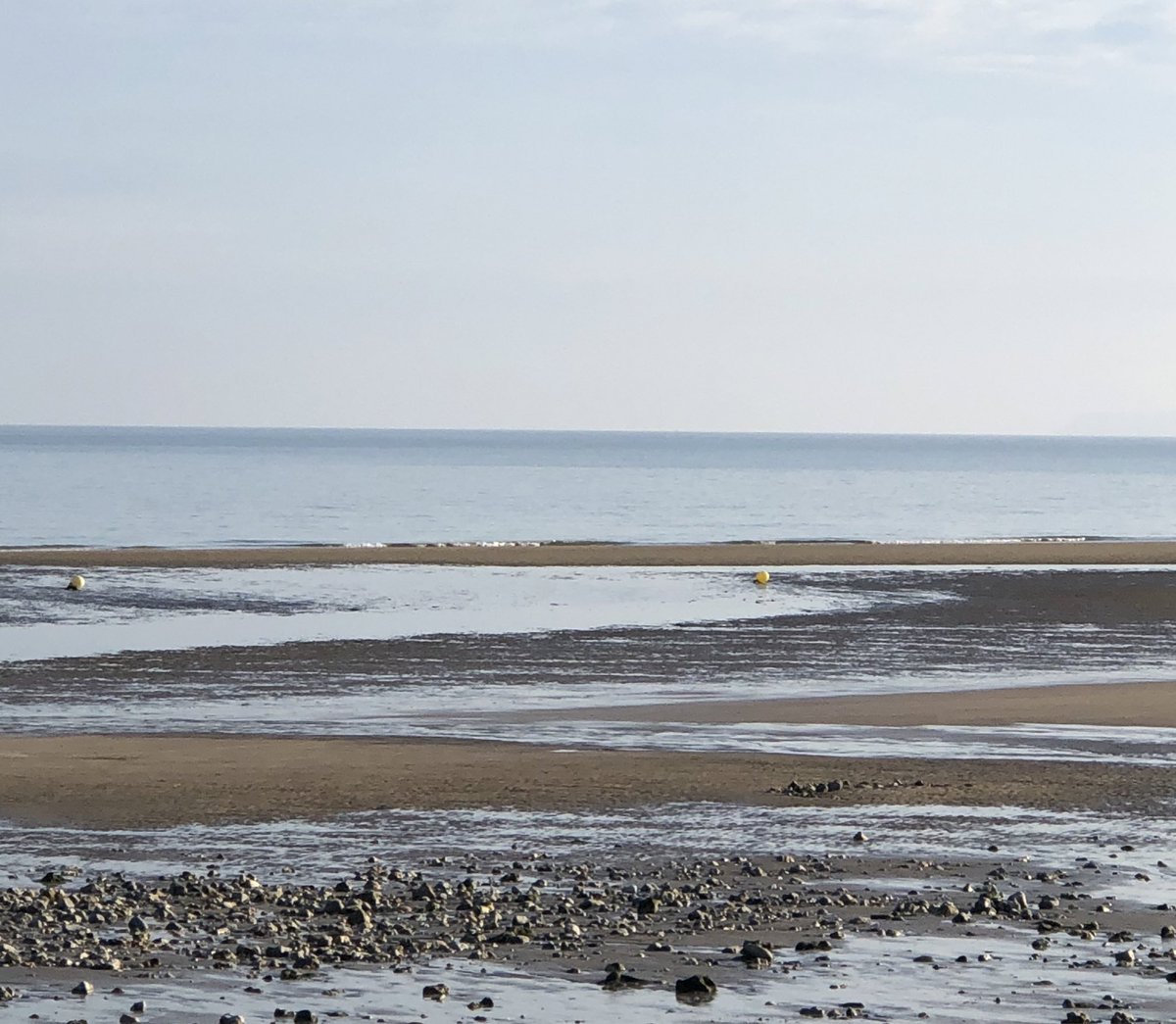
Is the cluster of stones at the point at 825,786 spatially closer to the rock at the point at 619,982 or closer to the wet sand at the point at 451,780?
the wet sand at the point at 451,780

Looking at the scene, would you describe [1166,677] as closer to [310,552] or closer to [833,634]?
[833,634]

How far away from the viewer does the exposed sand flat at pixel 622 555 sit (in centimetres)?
5831

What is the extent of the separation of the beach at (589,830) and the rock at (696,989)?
47mm

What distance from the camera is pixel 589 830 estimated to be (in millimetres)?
A: 15492

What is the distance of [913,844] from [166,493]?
337 feet

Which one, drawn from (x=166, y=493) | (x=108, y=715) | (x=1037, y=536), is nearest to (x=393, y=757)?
(x=108, y=715)

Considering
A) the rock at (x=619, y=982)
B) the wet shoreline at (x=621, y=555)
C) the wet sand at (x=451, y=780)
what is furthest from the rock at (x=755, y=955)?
the wet shoreline at (x=621, y=555)

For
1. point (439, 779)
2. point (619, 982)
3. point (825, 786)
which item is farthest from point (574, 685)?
→ point (619, 982)

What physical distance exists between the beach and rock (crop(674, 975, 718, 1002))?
47 millimetres

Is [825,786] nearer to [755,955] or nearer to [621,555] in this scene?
[755,955]

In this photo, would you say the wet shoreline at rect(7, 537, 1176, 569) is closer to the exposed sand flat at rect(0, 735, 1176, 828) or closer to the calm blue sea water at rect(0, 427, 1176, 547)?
the calm blue sea water at rect(0, 427, 1176, 547)

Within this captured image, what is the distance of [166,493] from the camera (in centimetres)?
11375

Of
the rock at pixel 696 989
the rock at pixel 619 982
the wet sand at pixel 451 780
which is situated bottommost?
the wet sand at pixel 451 780

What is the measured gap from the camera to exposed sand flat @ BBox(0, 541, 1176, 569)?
191 ft
